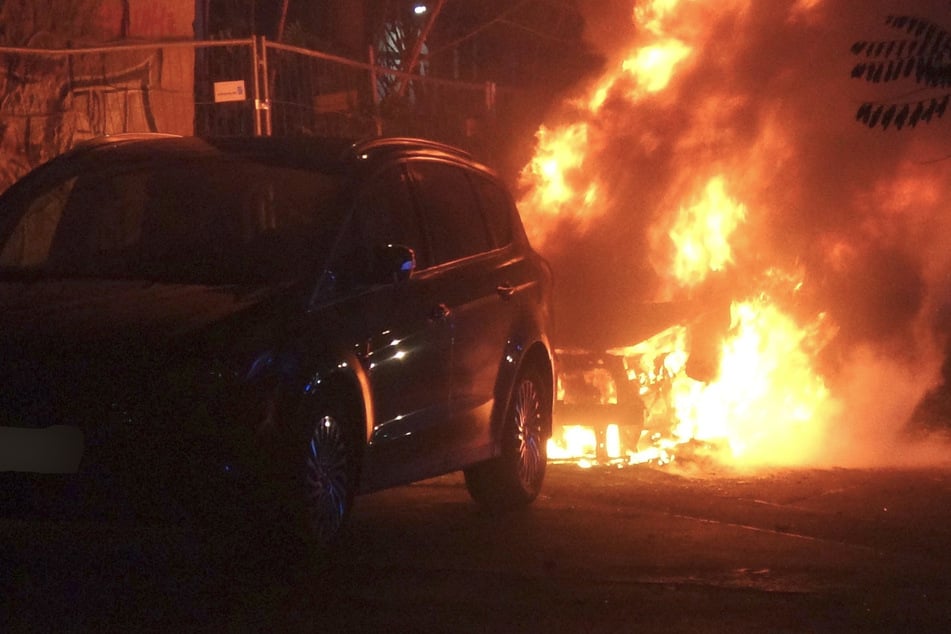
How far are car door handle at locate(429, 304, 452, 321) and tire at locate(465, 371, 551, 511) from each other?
Answer: 107 cm

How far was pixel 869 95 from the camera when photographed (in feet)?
47.1

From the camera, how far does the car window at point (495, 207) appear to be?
9.22m

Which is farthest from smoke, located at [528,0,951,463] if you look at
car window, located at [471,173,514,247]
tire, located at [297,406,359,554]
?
tire, located at [297,406,359,554]

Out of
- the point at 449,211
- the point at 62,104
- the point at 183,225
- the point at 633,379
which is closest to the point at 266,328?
the point at 183,225

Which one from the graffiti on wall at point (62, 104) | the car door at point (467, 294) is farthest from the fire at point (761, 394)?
the graffiti on wall at point (62, 104)

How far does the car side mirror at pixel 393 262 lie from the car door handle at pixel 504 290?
1347mm

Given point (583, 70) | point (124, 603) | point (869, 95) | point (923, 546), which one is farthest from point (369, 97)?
point (124, 603)

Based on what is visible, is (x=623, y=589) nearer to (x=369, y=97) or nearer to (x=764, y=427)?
(x=764, y=427)

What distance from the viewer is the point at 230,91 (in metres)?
13.4

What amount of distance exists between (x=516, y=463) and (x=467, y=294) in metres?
1.18

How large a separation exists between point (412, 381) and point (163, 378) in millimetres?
1653

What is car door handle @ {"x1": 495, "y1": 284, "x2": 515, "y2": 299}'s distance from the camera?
876 centimetres

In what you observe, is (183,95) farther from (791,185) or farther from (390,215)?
(390,215)

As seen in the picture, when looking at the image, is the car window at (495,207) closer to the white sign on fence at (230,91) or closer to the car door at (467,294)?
the car door at (467,294)
